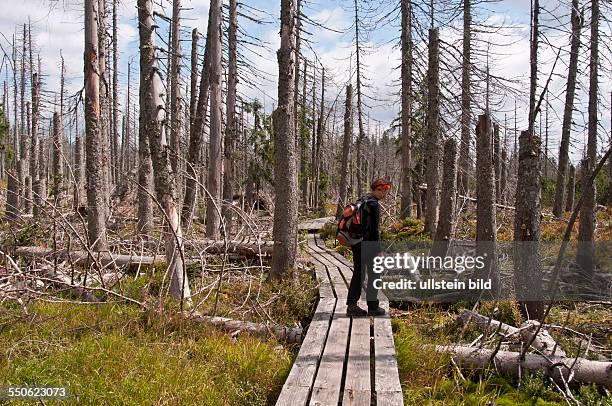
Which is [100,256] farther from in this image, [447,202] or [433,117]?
[433,117]

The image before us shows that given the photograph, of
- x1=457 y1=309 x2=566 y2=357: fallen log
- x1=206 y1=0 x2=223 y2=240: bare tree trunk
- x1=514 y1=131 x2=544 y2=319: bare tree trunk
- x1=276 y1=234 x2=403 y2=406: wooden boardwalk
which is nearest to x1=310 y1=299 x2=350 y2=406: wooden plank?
x1=276 y1=234 x2=403 y2=406: wooden boardwalk

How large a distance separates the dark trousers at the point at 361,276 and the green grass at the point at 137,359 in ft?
4.35

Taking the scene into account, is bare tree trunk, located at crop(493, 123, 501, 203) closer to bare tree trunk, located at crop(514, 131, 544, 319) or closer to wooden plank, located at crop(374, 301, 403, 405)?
bare tree trunk, located at crop(514, 131, 544, 319)

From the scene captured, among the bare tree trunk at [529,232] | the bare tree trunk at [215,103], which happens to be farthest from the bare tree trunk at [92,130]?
the bare tree trunk at [529,232]

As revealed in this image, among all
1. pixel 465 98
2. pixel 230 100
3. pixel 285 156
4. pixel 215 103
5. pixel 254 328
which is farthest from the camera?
pixel 230 100

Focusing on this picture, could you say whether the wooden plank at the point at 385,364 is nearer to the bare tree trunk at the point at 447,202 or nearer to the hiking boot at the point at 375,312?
the hiking boot at the point at 375,312

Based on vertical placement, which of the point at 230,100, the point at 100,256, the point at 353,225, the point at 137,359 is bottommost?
the point at 137,359

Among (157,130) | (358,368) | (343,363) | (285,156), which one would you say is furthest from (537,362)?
(157,130)

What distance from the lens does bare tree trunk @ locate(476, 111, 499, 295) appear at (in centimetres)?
814

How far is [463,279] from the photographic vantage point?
900cm

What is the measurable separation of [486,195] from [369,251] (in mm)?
3258

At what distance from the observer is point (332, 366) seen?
476cm

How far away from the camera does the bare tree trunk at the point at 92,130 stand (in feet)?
34.0

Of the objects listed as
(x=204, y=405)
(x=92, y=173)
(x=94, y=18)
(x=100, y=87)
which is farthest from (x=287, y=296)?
(x=94, y=18)
